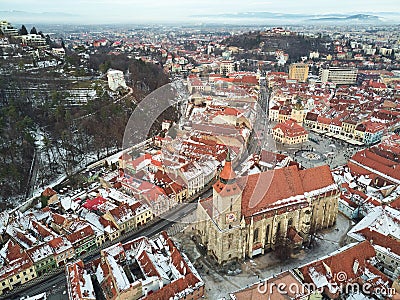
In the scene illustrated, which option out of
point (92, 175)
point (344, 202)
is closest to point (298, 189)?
point (344, 202)

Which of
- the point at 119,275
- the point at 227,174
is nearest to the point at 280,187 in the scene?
the point at 227,174

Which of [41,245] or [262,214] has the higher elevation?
[262,214]

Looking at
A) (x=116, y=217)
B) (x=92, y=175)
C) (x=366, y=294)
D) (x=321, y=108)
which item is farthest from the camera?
(x=321, y=108)

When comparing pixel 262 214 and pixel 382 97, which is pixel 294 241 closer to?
pixel 262 214

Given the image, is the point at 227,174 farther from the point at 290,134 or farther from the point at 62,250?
the point at 290,134

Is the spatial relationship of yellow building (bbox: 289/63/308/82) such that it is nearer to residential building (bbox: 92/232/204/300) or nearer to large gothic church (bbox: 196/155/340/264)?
large gothic church (bbox: 196/155/340/264)
